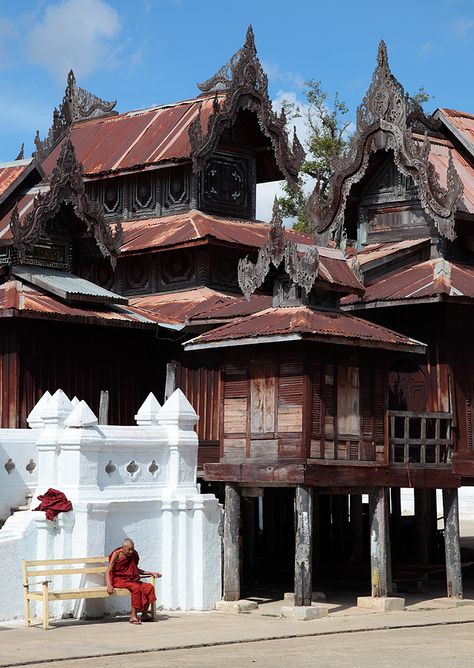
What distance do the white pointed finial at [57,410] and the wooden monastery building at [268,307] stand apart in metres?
3.10

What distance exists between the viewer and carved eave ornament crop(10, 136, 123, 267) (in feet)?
87.4

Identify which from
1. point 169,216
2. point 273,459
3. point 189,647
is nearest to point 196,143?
point 169,216

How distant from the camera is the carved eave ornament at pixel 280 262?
23.5 m

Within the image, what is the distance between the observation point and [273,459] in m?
23.3

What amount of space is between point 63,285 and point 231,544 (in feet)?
20.3

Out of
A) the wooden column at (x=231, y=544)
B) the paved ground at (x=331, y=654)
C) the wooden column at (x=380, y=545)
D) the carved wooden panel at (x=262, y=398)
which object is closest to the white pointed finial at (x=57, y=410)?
the carved wooden panel at (x=262, y=398)

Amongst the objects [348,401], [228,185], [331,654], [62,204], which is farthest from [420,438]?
[228,185]

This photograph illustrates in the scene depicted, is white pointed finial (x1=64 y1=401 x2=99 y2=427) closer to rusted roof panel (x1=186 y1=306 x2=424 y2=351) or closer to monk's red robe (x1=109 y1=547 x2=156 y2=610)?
monk's red robe (x1=109 y1=547 x2=156 y2=610)

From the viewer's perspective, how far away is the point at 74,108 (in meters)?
36.7

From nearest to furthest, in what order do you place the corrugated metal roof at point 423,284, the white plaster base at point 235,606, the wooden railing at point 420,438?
1. the white plaster base at point 235,606
2. the wooden railing at point 420,438
3. the corrugated metal roof at point 423,284

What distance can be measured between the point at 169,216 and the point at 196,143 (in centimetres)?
195

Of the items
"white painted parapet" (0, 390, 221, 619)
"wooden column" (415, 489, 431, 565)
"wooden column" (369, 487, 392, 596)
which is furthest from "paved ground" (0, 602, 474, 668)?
"wooden column" (415, 489, 431, 565)

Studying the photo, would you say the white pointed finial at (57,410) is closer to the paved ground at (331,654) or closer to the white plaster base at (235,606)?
the white plaster base at (235,606)

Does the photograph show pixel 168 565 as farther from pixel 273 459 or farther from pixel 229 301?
pixel 229 301
